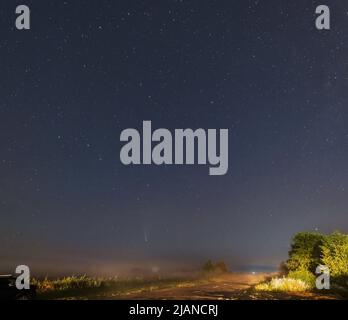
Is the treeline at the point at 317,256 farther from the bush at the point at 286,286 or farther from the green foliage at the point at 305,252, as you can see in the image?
the bush at the point at 286,286

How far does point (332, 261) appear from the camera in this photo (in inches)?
860

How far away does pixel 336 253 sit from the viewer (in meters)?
21.8

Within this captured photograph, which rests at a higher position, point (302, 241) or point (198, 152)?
point (198, 152)

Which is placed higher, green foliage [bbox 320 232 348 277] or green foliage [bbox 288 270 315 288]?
green foliage [bbox 320 232 348 277]

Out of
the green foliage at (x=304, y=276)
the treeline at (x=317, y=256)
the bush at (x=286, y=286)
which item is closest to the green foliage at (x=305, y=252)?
the treeline at (x=317, y=256)

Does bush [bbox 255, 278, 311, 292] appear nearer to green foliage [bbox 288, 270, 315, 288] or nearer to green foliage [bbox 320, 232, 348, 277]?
green foliage [bbox 288, 270, 315, 288]

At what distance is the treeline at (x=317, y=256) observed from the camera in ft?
70.8

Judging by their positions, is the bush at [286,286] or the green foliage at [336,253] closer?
the bush at [286,286]

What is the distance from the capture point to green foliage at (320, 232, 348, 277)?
70.8 feet

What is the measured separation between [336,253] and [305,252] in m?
2.13

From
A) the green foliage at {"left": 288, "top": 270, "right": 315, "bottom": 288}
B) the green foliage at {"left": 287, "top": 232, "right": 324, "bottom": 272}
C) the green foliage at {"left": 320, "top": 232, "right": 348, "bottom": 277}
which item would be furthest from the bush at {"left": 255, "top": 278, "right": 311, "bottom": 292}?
the green foliage at {"left": 287, "top": 232, "right": 324, "bottom": 272}
